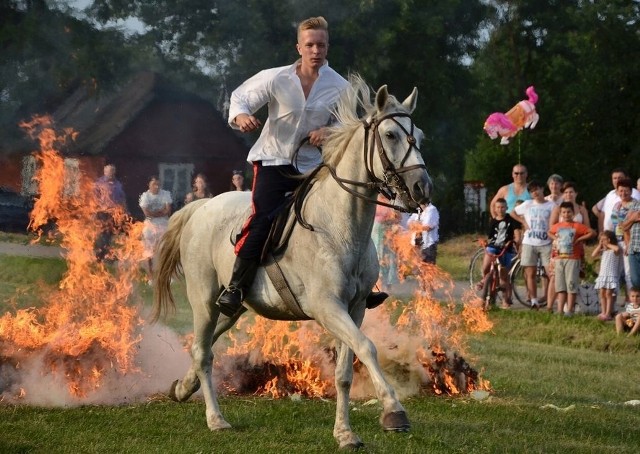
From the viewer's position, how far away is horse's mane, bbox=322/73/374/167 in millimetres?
8852

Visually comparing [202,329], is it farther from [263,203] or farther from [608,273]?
[608,273]

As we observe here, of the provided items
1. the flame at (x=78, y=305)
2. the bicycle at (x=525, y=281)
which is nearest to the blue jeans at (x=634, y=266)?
the bicycle at (x=525, y=281)

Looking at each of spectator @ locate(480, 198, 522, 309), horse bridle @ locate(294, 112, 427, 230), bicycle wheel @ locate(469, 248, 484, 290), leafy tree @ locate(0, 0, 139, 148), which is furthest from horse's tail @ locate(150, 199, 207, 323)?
bicycle wheel @ locate(469, 248, 484, 290)

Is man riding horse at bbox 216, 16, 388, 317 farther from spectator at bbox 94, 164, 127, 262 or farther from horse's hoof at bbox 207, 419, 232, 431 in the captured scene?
spectator at bbox 94, 164, 127, 262

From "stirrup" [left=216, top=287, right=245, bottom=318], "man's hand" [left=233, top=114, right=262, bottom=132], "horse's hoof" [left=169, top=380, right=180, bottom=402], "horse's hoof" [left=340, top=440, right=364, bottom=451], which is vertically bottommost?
"horse's hoof" [left=340, top=440, right=364, bottom=451]

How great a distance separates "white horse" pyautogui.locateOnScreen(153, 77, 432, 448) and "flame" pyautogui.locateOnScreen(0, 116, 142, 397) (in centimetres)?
152

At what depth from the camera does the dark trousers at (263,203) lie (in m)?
9.28

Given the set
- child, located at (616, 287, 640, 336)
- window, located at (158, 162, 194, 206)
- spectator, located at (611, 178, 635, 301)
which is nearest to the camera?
child, located at (616, 287, 640, 336)

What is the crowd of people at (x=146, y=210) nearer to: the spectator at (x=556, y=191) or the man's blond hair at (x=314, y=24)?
the man's blond hair at (x=314, y=24)

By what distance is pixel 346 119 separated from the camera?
29.3ft

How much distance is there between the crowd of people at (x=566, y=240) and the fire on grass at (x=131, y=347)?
5.51 metres

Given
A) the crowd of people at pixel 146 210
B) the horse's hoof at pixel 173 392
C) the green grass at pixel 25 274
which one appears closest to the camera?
the horse's hoof at pixel 173 392

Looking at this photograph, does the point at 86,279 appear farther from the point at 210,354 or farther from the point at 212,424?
the point at 212,424

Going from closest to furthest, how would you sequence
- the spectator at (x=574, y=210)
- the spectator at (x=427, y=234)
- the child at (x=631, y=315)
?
the child at (x=631, y=315)
the spectator at (x=574, y=210)
the spectator at (x=427, y=234)
